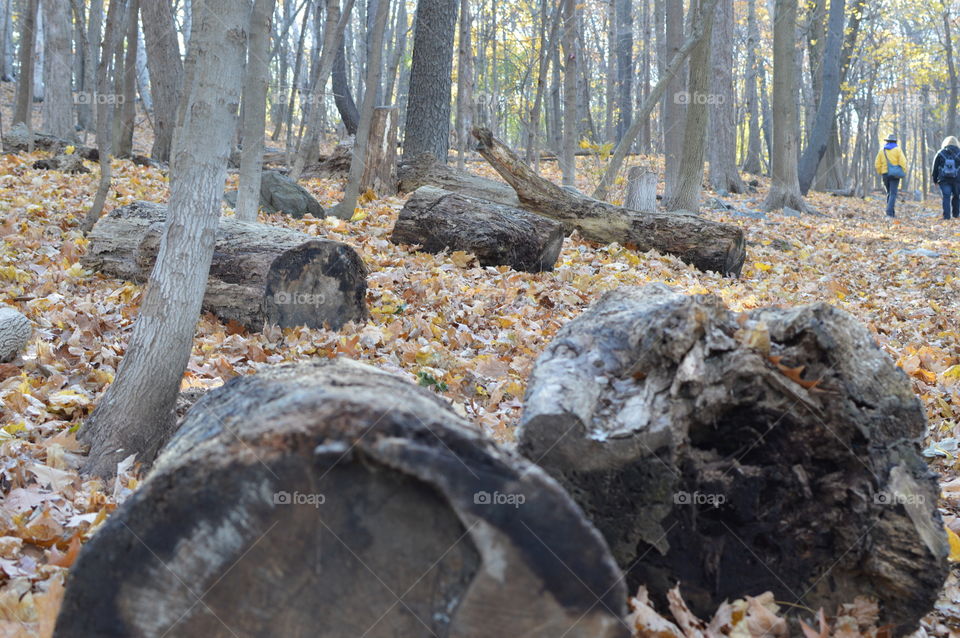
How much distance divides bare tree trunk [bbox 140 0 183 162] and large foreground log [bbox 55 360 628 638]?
11.1 meters

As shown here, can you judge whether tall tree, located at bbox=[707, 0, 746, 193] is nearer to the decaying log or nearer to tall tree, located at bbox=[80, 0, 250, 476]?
the decaying log

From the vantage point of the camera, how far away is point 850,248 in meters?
11.1

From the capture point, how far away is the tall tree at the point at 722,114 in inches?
706

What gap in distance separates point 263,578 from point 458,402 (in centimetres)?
254

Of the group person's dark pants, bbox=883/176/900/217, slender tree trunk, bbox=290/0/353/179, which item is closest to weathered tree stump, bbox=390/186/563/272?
slender tree trunk, bbox=290/0/353/179

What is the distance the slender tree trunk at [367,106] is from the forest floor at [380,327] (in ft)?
1.19

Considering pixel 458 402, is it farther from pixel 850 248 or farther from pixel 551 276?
pixel 850 248

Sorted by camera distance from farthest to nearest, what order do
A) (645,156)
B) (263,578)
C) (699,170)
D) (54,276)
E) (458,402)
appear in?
(645,156) → (699,170) → (54,276) → (458,402) → (263,578)

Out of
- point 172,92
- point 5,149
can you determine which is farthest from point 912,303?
point 5,149

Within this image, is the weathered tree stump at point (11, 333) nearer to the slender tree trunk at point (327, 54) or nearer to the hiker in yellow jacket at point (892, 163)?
the slender tree trunk at point (327, 54)

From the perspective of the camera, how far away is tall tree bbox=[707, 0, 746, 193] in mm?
17922

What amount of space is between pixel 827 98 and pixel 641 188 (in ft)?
38.8

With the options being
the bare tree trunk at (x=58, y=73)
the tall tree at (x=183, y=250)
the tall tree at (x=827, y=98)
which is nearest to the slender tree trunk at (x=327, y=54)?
the bare tree trunk at (x=58, y=73)

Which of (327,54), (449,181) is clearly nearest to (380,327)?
(449,181)
